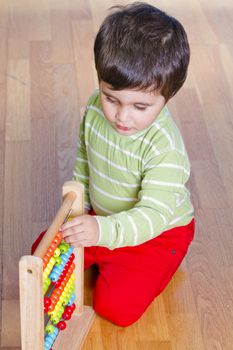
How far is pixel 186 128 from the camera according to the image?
2000mm

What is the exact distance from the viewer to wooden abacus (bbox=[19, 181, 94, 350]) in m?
1.08

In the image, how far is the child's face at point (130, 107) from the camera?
1246 mm

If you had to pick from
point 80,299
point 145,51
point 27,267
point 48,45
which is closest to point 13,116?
point 48,45

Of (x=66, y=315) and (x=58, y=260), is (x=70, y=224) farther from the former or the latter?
(x=66, y=315)

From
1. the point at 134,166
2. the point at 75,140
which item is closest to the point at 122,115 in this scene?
the point at 134,166

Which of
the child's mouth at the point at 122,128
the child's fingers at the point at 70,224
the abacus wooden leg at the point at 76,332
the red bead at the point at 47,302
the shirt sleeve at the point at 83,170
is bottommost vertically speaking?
the abacus wooden leg at the point at 76,332

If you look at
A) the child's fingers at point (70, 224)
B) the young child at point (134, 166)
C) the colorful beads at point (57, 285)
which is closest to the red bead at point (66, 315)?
the colorful beads at point (57, 285)

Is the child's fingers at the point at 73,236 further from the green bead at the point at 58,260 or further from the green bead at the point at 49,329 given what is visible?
the green bead at the point at 49,329

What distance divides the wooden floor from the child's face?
1.36ft

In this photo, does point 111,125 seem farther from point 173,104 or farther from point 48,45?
point 48,45

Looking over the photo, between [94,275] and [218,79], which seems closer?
[94,275]

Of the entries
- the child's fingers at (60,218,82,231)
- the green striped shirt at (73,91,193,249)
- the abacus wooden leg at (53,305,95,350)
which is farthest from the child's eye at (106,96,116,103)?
the abacus wooden leg at (53,305,95,350)

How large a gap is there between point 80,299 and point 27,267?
393 mm

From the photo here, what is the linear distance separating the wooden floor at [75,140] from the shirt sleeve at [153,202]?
0.21 m
